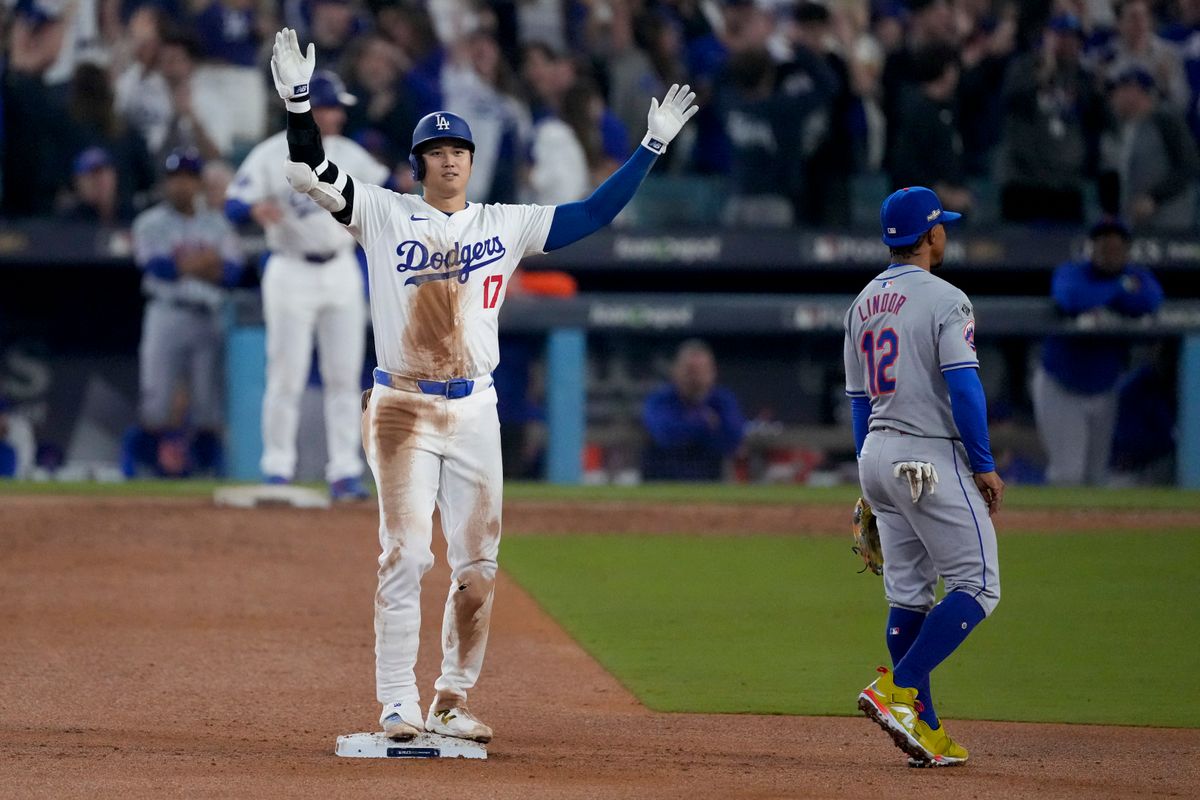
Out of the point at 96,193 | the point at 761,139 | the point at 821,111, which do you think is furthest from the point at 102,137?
the point at 821,111

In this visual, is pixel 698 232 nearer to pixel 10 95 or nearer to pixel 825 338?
pixel 825 338

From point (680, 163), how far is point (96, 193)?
4.45 m

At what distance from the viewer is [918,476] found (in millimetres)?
4863

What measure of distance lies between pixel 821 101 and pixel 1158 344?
3083mm

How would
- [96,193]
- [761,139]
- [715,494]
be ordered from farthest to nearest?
1. [761,139]
2. [96,193]
3. [715,494]

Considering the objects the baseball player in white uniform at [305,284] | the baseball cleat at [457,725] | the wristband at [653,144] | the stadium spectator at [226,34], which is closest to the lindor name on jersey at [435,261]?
the wristband at [653,144]

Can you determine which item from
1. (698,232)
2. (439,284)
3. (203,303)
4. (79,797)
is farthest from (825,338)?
(79,797)

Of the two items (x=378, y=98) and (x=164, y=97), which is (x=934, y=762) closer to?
(x=378, y=98)

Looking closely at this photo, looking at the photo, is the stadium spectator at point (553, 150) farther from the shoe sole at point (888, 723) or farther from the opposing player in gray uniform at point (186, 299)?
the shoe sole at point (888, 723)

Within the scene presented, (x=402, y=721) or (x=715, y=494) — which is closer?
(x=402, y=721)

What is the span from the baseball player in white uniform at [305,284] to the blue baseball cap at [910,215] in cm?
453

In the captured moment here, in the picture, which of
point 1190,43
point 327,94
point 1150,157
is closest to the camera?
point 327,94

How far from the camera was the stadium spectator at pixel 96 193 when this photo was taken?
12.9 m

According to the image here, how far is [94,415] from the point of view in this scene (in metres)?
13.6
